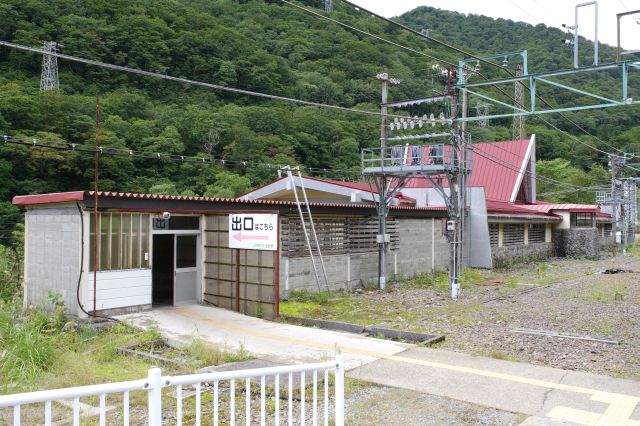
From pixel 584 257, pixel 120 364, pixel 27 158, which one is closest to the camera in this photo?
pixel 120 364

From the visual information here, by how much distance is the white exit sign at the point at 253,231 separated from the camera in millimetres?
11766

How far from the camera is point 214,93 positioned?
48844mm

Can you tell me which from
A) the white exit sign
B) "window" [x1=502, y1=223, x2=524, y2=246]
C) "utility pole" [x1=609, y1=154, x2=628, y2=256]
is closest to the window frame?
"utility pole" [x1=609, y1=154, x2=628, y2=256]

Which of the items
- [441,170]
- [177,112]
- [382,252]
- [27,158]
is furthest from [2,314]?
[177,112]

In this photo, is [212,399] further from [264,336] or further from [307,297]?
[307,297]

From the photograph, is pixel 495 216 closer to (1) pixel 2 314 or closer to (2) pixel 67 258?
(2) pixel 67 258

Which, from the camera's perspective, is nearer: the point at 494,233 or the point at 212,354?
the point at 212,354

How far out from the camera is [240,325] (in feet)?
37.1

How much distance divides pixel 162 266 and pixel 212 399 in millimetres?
9661

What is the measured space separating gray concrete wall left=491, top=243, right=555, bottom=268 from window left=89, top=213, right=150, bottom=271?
1639cm

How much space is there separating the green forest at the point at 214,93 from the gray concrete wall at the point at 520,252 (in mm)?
9349

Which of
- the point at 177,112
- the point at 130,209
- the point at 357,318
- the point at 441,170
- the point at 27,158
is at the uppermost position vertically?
the point at 177,112

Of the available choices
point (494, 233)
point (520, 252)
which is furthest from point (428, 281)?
point (520, 252)

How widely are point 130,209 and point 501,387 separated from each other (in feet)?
28.5
